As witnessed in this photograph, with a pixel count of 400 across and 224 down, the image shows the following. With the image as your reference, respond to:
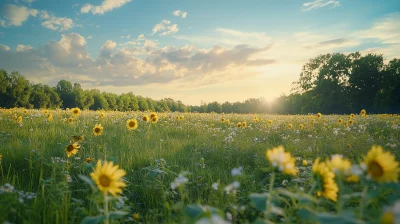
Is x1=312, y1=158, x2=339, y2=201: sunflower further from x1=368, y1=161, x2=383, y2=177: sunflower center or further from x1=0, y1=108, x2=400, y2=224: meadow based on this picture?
x1=368, y1=161, x2=383, y2=177: sunflower center

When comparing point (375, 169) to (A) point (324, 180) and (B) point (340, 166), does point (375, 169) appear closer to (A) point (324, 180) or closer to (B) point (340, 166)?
(B) point (340, 166)

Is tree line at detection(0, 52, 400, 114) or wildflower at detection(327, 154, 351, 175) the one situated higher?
tree line at detection(0, 52, 400, 114)

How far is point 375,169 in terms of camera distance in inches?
53.1

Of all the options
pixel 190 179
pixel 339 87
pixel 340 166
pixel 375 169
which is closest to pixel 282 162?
pixel 340 166

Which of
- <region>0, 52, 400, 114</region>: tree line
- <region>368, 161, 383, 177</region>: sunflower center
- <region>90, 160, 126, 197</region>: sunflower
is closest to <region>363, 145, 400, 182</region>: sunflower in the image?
<region>368, 161, 383, 177</region>: sunflower center

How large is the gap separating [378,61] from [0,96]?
224 ft

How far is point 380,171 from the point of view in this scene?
1328mm

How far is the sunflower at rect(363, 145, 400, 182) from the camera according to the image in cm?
128

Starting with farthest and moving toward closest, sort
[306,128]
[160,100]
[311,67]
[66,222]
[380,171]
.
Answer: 1. [160,100]
2. [311,67]
3. [306,128]
4. [66,222]
5. [380,171]

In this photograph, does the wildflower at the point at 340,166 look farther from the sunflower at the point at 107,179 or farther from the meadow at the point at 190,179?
the sunflower at the point at 107,179

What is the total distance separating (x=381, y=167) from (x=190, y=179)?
2830 mm

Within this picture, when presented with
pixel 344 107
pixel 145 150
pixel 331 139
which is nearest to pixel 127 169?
pixel 145 150

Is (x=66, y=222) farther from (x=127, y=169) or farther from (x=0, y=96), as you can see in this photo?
(x=0, y=96)

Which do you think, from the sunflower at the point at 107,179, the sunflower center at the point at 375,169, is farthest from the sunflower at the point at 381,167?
the sunflower at the point at 107,179
